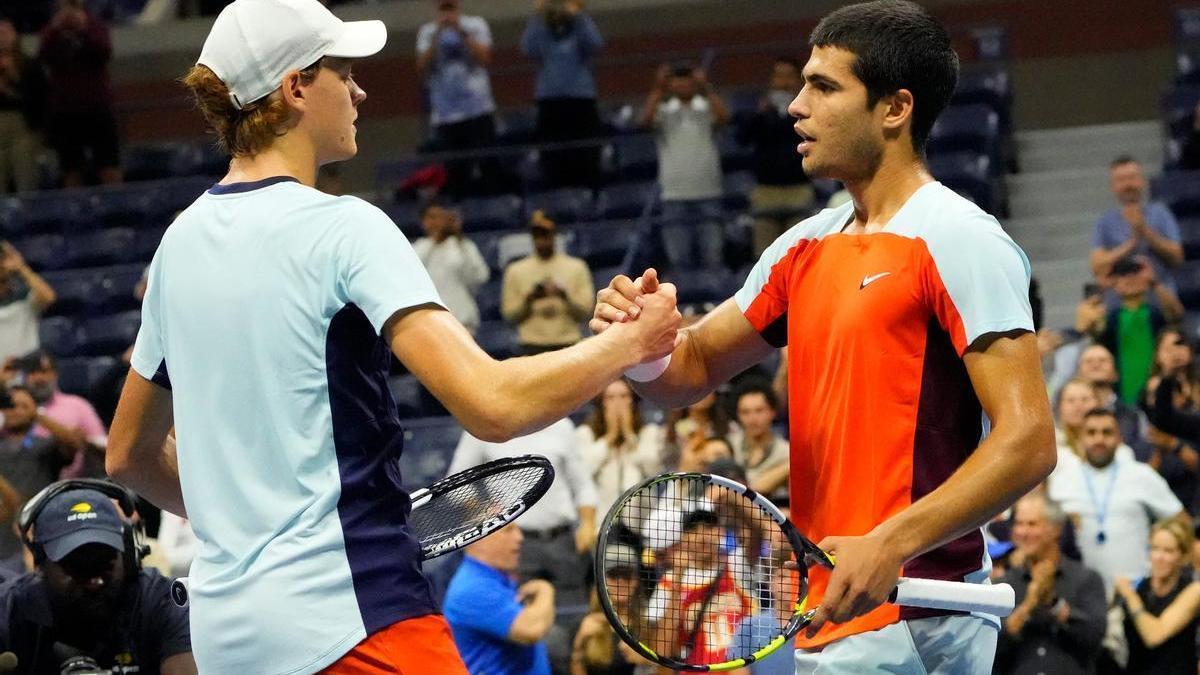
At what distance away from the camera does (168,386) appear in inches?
130

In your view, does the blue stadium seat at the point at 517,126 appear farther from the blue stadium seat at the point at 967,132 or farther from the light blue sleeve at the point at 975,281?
the light blue sleeve at the point at 975,281

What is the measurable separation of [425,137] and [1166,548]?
9.86 metres

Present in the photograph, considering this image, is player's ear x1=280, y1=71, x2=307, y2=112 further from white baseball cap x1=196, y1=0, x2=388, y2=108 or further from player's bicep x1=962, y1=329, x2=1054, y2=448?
player's bicep x1=962, y1=329, x2=1054, y2=448

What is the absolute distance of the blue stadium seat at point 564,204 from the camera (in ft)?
43.6

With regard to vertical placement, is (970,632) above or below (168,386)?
below

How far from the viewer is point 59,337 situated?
517 inches

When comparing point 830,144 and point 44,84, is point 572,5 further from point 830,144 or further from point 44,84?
point 830,144

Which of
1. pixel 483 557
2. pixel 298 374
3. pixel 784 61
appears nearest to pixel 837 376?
pixel 298 374

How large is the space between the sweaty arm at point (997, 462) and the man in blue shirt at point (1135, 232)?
731cm

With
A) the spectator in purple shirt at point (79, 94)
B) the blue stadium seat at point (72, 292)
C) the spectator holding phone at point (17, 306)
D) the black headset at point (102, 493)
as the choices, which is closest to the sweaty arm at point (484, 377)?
the black headset at point (102, 493)

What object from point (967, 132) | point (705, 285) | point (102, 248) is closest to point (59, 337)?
point (102, 248)

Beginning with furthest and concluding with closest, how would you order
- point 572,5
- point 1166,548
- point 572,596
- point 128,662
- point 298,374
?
point 572,5 → point 572,596 → point 1166,548 → point 128,662 → point 298,374

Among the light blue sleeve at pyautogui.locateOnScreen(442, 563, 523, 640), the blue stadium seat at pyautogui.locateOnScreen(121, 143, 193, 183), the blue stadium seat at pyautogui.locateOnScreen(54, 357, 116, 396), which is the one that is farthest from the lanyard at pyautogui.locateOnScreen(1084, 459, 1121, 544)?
the blue stadium seat at pyautogui.locateOnScreen(121, 143, 193, 183)

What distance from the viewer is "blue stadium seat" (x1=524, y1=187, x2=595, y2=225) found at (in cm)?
1329
